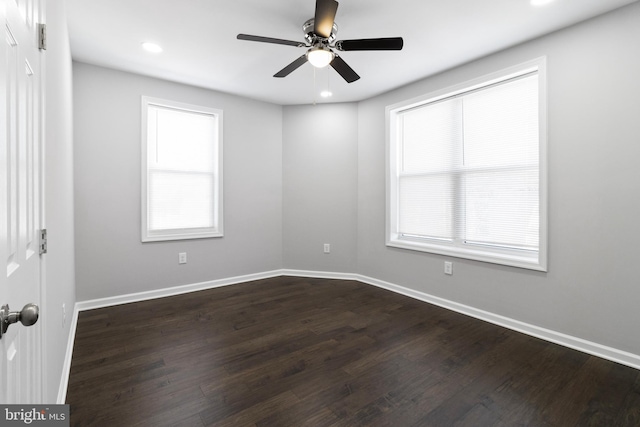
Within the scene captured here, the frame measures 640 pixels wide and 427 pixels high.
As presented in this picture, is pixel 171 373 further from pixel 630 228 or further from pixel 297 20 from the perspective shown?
pixel 630 228

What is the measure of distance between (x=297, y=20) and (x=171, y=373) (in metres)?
2.79

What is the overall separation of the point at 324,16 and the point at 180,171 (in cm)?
269

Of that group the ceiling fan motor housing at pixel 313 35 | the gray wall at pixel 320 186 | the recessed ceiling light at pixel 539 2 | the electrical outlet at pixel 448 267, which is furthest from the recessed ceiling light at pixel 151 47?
the electrical outlet at pixel 448 267

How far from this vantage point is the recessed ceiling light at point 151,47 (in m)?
2.75

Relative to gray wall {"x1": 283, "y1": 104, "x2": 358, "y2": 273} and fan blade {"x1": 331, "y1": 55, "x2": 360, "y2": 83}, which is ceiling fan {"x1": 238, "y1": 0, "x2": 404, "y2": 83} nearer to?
fan blade {"x1": 331, "y1": 55, "x2": 360, "y2": 83}

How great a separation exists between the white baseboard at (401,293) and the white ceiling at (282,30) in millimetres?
2537

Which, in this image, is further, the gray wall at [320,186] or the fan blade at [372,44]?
the gray wall at [320,186]

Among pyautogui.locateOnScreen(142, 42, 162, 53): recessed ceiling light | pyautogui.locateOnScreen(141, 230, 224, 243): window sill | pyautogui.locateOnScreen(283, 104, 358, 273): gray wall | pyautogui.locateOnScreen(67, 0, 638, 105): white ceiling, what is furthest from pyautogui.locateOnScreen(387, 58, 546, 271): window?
pyautogui.locateOnScreen(142, 42, 162, 53): recessed ceiling light

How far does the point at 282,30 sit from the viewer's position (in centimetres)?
253

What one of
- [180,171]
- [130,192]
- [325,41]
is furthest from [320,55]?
[130,192]

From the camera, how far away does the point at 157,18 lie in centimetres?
237

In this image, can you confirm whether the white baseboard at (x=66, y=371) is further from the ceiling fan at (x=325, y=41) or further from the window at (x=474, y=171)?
the window at (x=474, y=171)

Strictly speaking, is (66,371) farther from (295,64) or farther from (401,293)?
(401,293)

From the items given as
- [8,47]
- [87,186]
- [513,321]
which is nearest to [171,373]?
[8,47]
